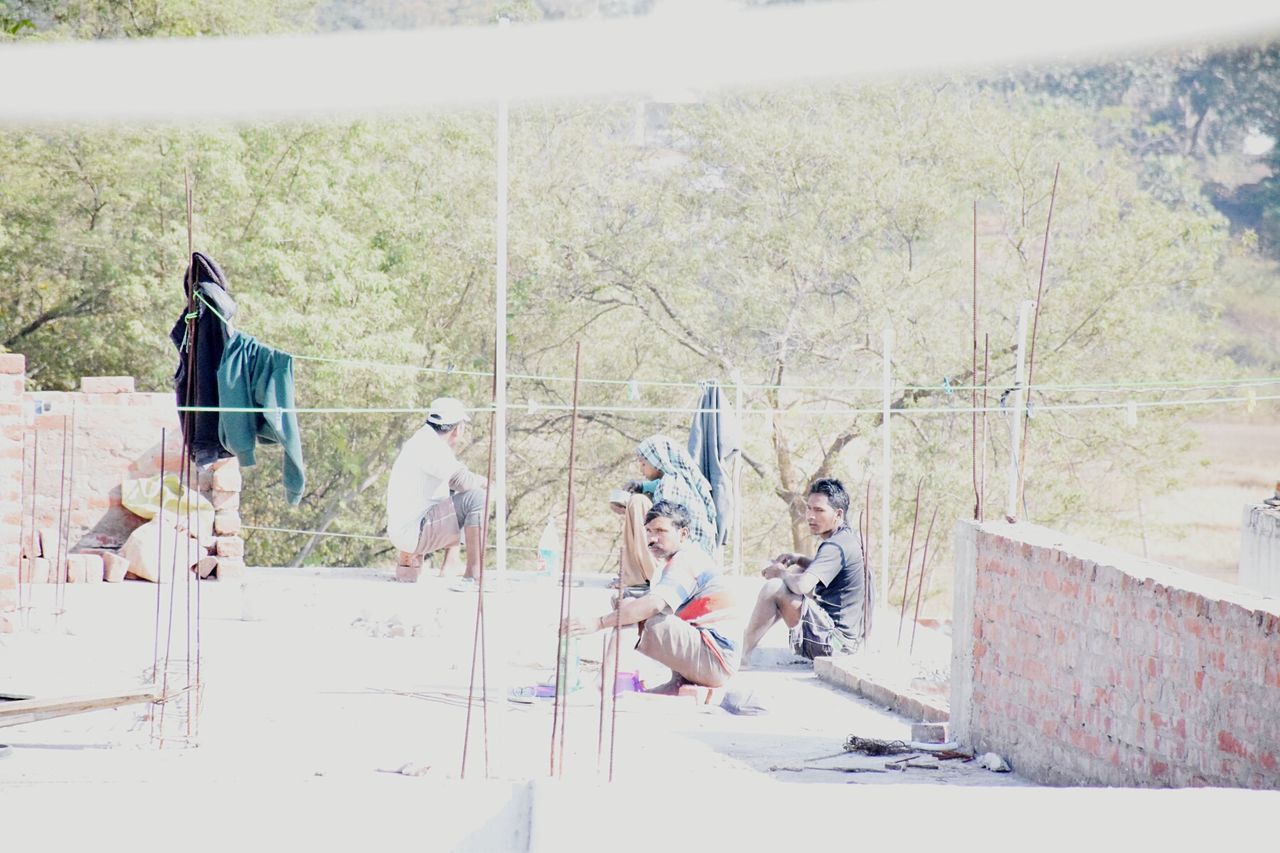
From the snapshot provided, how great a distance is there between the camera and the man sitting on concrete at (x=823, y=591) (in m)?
6.64

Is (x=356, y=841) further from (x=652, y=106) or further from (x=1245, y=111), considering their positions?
(x=1245, y=111)

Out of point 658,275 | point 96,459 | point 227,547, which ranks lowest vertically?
point 227,547

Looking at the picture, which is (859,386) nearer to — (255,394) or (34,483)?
(255,394)

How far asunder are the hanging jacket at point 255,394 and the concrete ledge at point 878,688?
2.50 m

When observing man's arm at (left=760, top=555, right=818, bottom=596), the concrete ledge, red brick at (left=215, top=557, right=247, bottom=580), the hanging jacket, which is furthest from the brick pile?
the concrete ledge

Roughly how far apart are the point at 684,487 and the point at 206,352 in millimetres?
2327

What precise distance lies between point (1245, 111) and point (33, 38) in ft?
56.1

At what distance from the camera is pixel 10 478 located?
7.12 meters

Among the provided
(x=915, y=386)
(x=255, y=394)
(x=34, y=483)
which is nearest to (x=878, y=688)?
(x=255, y=394)

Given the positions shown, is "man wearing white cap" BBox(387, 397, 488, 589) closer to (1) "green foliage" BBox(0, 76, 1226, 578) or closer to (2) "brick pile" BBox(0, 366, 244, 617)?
(2) "brick pile" BBox(0, 366, 244, 617)

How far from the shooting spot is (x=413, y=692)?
19.3 ft

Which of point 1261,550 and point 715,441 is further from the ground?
point 715,441

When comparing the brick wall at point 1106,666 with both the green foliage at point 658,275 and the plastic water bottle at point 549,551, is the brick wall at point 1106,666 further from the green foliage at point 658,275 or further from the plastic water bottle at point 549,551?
the green foliage at point 658,275

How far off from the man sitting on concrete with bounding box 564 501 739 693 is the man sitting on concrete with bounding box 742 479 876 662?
86 centimetres
